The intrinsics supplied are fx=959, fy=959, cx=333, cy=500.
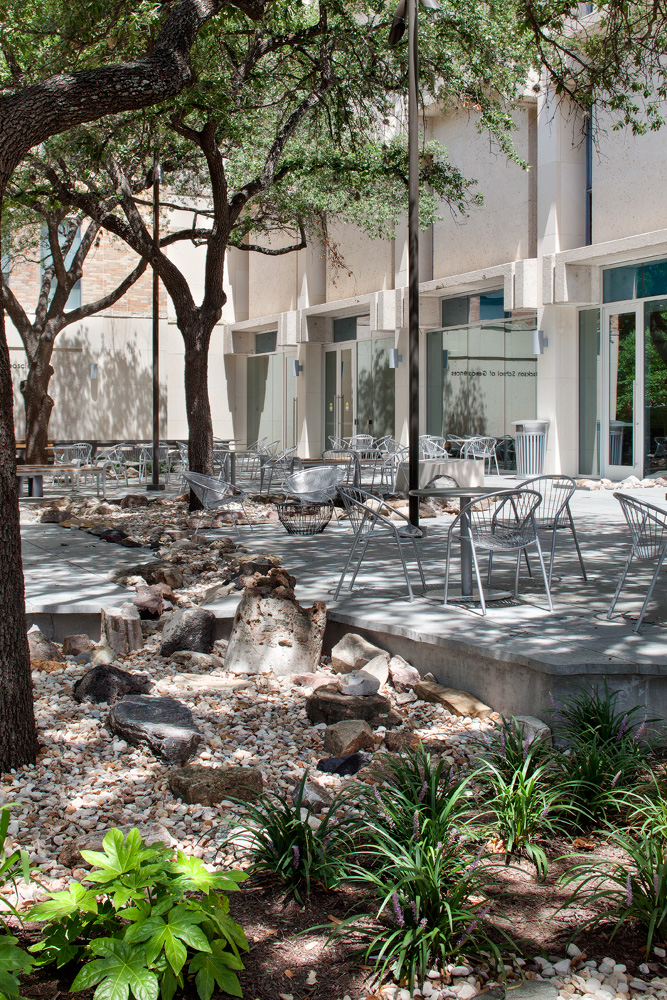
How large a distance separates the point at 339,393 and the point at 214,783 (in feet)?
72.5

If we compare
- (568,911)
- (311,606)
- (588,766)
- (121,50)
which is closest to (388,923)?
(568,911)

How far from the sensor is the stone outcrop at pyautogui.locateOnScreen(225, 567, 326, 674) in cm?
583

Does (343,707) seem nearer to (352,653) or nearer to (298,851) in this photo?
(352,653)

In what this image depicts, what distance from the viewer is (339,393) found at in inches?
1004

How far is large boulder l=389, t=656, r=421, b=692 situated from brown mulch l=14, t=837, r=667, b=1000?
2.17m

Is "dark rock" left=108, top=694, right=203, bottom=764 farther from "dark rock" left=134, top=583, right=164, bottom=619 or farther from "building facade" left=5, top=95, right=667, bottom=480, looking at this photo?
"building facade" left=5, top=95, right=667, bottom=480

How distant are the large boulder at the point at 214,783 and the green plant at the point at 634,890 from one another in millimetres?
1278

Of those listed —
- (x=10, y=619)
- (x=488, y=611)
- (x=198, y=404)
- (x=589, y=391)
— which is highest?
(x=589, y=391)

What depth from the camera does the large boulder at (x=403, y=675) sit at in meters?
5.38

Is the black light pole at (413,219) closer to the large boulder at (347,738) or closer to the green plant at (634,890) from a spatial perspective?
the large boulder at (347,738)

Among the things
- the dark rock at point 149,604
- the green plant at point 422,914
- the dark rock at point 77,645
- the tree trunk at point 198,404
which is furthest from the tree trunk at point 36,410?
the green plant at point 422,914

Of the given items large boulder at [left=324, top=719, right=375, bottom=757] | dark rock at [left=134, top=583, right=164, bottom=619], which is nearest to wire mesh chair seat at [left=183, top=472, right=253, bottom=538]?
dark rock at [left=134, top=583, right=164, bottom=619]

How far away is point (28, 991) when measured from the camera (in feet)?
8.14

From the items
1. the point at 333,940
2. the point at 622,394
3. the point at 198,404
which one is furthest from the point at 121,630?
the point at 622,394
